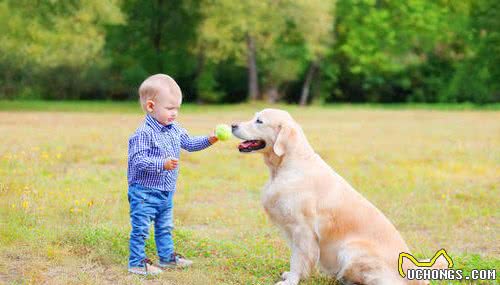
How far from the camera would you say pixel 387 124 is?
24906 millimetres

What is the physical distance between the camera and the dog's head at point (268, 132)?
6121 mm

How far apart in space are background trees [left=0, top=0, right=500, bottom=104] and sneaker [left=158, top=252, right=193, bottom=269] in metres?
27.5

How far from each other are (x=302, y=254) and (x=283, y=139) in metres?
1.05

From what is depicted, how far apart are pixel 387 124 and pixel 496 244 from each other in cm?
1720

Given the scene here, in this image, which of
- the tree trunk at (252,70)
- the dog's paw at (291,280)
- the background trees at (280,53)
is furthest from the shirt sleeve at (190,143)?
the tree trunk at (252,70)

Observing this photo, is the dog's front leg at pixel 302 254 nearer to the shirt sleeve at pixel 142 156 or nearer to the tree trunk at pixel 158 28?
the shirt sleeve at pixel 142 156

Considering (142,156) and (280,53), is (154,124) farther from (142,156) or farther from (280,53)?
(280,53)

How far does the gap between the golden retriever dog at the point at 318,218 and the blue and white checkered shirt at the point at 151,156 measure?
27.3 inches

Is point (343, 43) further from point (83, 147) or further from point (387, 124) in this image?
point (83, 147)

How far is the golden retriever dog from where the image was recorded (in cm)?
564

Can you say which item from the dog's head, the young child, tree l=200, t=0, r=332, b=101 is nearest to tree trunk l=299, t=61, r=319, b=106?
tree l=200, t=0, r=332, b=101

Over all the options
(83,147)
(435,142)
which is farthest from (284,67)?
(83,147)

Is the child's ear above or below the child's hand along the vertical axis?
above

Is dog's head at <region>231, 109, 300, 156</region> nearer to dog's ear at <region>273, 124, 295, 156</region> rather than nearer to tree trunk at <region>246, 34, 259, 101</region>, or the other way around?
dog's ear at <region>273, 124, 295, 156</region>
